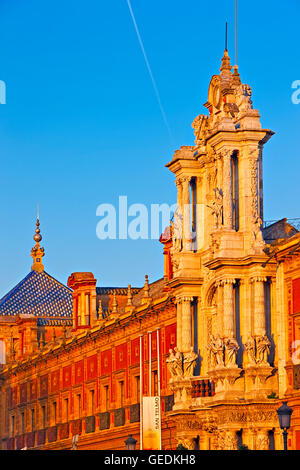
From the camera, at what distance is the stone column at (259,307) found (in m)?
43.4

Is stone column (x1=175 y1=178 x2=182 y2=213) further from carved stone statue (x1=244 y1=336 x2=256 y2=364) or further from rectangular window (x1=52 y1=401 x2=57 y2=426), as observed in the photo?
rectangular window (x1=52 y1=401 x2=57 y2=426)

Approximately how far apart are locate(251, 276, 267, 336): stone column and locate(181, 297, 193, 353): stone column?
16.0ft

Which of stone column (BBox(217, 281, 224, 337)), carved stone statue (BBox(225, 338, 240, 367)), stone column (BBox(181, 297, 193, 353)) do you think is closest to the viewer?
carved stone statue (BBox(225, 338, 240, 367))

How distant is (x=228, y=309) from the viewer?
145ft

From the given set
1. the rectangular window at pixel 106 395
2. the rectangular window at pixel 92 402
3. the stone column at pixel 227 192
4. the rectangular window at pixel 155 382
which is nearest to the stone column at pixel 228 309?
the stone column at pixel 227 192

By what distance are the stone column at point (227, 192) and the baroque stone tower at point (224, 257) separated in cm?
4

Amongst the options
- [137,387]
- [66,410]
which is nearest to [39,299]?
[66,410]

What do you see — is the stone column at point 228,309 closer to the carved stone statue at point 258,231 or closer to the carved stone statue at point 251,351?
the carved stone statue at point 251,351

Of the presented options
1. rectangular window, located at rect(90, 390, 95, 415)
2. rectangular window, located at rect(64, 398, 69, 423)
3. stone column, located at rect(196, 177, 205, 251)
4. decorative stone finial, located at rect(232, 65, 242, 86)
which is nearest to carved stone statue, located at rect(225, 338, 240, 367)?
stone column, located at rect(196, 177, 205, 251)

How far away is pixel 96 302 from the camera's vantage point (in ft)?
248

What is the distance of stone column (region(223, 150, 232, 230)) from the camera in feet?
147

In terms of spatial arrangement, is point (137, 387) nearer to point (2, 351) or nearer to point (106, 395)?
point (106, 395)

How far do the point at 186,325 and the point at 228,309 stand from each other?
4.19 m
